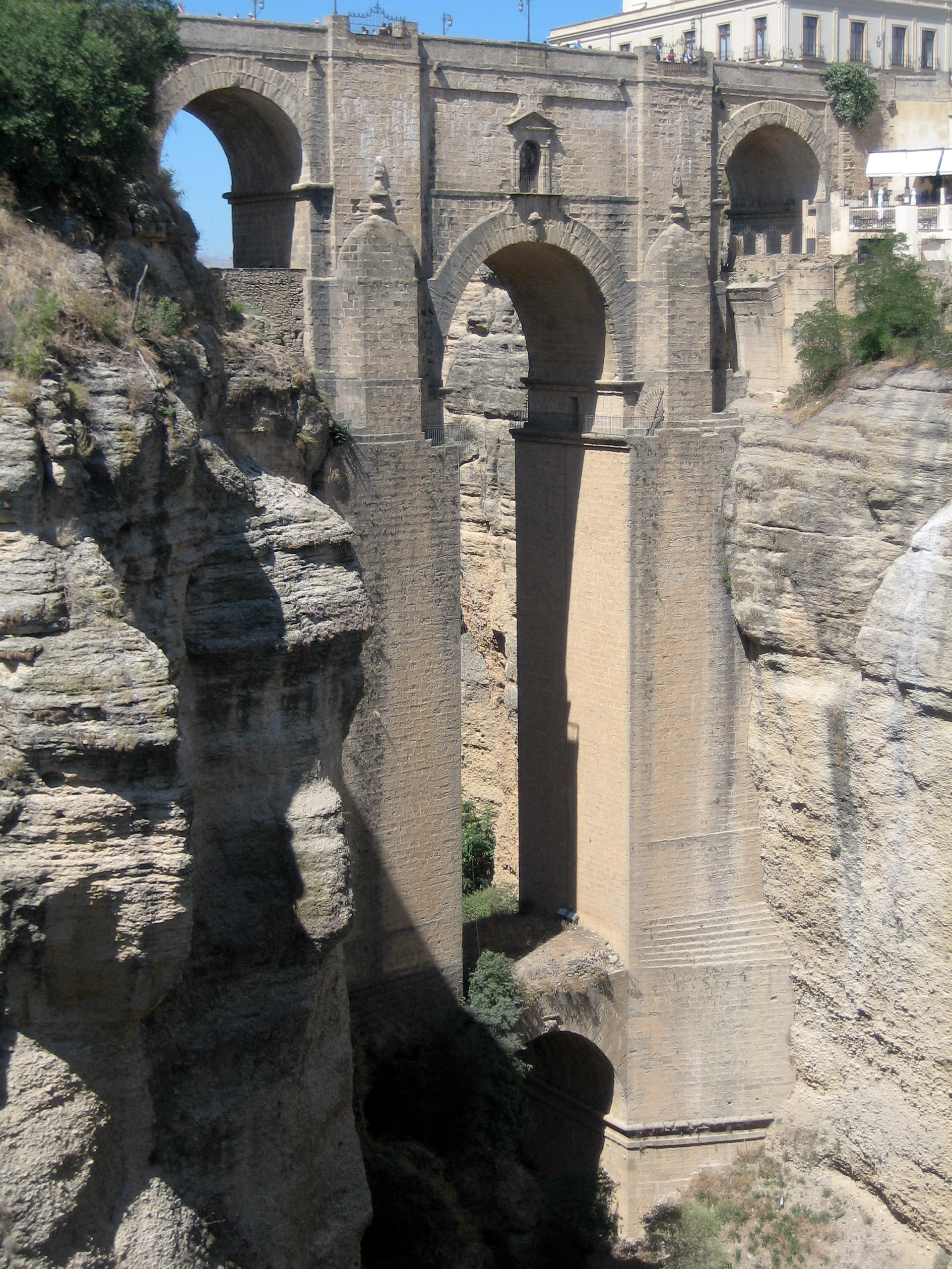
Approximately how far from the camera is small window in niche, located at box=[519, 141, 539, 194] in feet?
66.2

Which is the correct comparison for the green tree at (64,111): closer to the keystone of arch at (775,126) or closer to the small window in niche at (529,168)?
the small window in niche at (529,168)

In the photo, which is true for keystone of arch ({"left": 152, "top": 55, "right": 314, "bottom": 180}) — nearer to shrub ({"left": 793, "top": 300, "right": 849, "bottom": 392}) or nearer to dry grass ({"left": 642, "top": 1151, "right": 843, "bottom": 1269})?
shrub ({"left": 793, "top": 300, "right": 849, "bottom": 392})

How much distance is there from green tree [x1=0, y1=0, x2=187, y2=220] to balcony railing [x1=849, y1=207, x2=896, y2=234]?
38.1ft

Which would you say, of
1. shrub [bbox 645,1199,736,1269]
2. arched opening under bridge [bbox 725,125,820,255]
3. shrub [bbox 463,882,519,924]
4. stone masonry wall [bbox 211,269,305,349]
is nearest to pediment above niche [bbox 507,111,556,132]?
stone masonry wall [bbox 211,269,305,349]

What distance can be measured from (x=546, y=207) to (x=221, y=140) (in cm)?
410

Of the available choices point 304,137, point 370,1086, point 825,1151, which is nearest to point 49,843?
point 370,1086

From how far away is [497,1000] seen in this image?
2005 cm

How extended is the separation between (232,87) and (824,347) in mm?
8329

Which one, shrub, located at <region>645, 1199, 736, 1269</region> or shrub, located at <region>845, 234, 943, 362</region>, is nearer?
shrub, located at <region>845, 234, 943, 362</region>

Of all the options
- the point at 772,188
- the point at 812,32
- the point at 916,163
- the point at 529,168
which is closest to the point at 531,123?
the point at 529,168

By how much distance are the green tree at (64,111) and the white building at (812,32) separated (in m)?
14.3

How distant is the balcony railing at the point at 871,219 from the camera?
2250 cm

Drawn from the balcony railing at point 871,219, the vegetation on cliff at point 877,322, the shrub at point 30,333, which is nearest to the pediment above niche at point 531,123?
the vegetation on cliff at point 877,322

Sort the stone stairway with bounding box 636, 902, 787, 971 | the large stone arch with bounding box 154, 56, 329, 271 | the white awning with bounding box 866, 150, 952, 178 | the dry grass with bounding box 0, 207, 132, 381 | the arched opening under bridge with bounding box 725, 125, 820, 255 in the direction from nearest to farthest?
the dry grass with bounding box 0, 207, 132, 381
the large stone arch with bounding box 154, 56, 329, 271
the stone stairway with bounding box 636, 902, 787, 971
the white awning with bounding box 866, 150, 952, 178
the arched opening under bridge with bounding box 725, 125, 820, 255
